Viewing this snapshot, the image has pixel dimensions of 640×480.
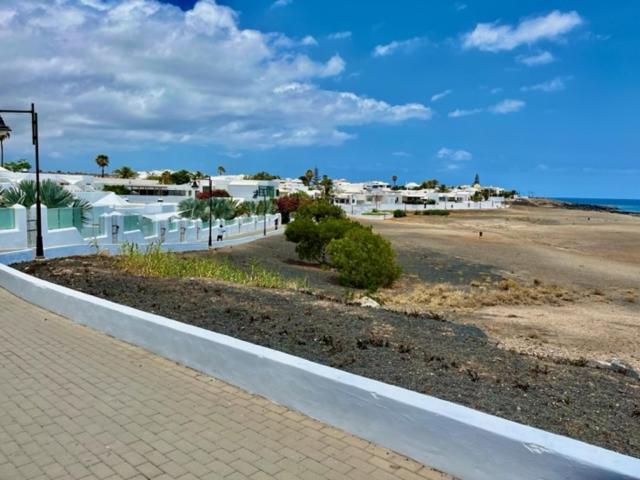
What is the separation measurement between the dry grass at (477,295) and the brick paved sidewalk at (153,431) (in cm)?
1112

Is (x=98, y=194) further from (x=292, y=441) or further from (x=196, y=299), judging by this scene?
(x=292, y=441)

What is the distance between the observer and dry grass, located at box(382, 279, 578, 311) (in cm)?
1723

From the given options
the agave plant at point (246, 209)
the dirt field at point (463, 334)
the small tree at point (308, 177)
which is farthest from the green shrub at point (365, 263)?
the small tree at point (308, 177)

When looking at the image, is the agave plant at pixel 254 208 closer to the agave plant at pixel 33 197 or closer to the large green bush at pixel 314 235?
the large green bush at pixel 314 235

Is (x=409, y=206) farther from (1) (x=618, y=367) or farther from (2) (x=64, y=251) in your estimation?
(1) (x=618, y=367)

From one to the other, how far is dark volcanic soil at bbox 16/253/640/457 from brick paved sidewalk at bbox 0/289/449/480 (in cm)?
117

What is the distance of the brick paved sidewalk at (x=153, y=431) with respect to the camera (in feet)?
12.4

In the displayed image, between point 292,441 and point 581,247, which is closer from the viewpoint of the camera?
point 292,441

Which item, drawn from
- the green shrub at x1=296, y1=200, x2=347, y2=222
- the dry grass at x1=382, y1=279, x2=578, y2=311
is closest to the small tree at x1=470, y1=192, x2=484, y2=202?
the green shrub at x1=296, y1=200, x2=347, y2=222

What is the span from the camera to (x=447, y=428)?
3.77 metres

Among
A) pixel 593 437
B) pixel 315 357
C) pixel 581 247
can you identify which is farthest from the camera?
pixel 581 247

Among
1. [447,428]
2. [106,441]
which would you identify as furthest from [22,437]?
[447,428]

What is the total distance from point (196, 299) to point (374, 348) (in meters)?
3.80

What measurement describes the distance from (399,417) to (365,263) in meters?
17.2
